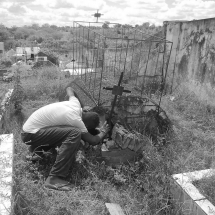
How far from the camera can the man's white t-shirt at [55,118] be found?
2867 mm

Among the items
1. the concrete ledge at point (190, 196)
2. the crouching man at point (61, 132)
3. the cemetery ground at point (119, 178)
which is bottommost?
the cemetery ground at point (119, 178)

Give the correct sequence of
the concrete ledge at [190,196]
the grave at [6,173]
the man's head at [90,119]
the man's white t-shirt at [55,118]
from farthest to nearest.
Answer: the man's head at [90,119]
the man's white t-shirt at [55,118]
the concrete ledge at [190,196]
the grave at [6,173]

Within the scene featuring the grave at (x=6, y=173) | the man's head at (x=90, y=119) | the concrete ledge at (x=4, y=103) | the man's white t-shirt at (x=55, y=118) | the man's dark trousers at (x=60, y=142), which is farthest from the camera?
the concrete ledge at (x=4, y=103)

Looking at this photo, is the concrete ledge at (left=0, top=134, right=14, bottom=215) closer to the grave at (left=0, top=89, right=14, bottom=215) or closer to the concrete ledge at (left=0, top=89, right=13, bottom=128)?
the grave at (left=0, top=89, right=14, bottom=215)

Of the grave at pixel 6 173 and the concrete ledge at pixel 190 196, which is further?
the concrete ledge at pixel 190 196

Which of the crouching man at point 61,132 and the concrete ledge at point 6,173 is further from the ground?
the crouching man at point 61,132

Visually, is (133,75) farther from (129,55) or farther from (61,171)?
(61,171)

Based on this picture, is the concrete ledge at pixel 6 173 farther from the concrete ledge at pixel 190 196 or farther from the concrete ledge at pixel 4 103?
the concrete ledge at pixel 190 196

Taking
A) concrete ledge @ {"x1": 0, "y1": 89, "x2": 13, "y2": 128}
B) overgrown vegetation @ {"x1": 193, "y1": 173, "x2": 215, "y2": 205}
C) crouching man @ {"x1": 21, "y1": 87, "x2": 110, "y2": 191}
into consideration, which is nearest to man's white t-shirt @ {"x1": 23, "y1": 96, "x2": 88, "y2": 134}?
crouching man @ {"x1": 21, "y1": 87, "x2": 110, "y2": 191}

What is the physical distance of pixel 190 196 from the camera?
2236mm

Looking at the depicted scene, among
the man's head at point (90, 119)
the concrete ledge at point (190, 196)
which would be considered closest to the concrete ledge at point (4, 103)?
the man's head at point (90, 119)

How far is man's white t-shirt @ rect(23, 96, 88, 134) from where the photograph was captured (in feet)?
9.41

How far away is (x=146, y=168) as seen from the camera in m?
3.05

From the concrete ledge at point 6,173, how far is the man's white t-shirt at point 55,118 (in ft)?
1.01
